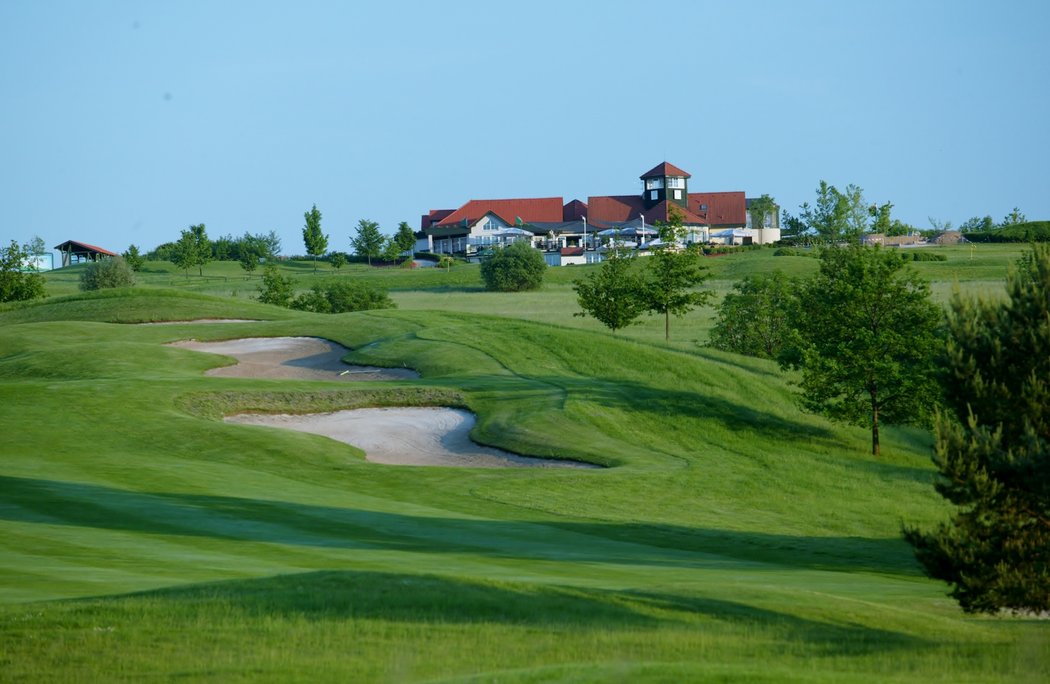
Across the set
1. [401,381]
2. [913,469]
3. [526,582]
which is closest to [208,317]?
[401,381]

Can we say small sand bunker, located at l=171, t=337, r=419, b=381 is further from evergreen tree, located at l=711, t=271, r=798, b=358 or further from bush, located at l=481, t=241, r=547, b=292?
bush, located at l=481, t=241, r=547, b=292

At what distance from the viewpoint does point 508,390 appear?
126 ft

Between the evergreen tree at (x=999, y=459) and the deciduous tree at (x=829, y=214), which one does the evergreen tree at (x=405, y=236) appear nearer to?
the deciduous tree at (x=829, y=214)

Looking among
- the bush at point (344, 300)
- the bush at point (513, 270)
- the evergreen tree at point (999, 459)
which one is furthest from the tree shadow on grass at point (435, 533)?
the bush at point (513, 270)

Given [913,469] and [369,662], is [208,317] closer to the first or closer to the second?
[913,469]

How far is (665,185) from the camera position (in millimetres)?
152750

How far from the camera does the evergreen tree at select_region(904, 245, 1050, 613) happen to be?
44.2 feet

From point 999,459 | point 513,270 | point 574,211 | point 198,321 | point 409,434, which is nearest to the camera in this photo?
point 999,459

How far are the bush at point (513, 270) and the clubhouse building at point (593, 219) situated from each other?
41.0 m

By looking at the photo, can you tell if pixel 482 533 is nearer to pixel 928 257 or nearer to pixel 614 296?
pixel 614 296

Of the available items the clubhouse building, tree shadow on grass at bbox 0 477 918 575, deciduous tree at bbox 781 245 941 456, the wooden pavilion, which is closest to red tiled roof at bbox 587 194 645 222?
the clubhouse building

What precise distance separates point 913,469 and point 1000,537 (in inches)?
813

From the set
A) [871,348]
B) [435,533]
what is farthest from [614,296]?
[435,533]

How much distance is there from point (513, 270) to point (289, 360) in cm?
5399
